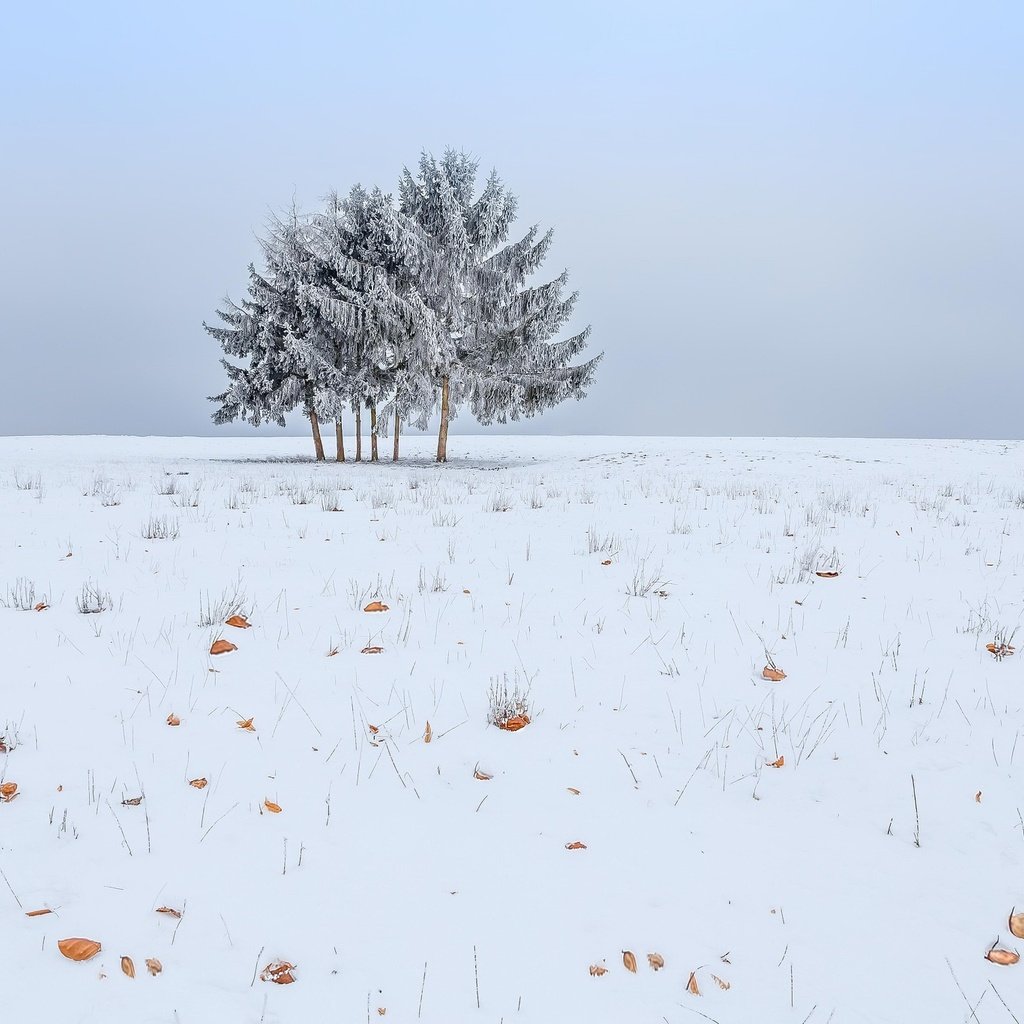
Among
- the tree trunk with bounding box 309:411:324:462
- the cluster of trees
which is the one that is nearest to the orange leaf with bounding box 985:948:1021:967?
the cluster of trees

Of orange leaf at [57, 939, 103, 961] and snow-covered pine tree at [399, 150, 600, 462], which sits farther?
snow-covered pine tree at [399, 150, 600, 462]

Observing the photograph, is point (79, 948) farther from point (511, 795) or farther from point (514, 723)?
point (514, 723)

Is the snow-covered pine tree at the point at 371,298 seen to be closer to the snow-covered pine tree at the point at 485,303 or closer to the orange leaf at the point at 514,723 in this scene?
the snow-covered pine tree at the point at 485,303

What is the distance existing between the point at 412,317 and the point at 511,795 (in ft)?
71.2

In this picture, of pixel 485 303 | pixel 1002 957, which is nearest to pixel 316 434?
pixel 485 303

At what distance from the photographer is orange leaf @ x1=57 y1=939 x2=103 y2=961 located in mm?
1600

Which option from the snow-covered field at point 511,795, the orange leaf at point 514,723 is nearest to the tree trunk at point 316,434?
the snow-covered field at point 511,795

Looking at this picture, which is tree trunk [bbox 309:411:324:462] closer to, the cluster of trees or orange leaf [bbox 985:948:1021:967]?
the cluster of trees

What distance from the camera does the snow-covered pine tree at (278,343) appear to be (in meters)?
22.7

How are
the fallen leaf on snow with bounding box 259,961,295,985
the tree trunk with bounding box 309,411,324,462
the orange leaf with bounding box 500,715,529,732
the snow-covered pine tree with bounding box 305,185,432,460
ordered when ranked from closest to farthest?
the fallen leaf on snow with bounding box 259,961,295,985 → the orange leaf with bounding box 500,715,529,732 → the snow-covered pine tree with bounding box 305,185,432,460 → the tree trunk with bounding box 309,411,324,462

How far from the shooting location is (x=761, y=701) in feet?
10.0

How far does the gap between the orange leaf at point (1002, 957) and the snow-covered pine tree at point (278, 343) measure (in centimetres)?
2296

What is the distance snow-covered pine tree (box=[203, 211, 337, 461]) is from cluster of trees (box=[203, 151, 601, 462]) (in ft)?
0.17

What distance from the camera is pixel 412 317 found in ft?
72.6
